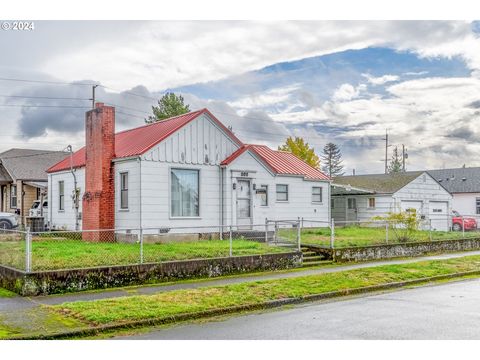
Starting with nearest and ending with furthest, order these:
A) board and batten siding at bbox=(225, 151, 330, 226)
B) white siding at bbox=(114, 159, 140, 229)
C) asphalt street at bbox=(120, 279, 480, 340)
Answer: asphalt street at bbox=(120, 279, 480, 340)
white siding at bbox=(114, 159, 140, 229)
board and batten siding at bbox=(225, 151, 330, 226)

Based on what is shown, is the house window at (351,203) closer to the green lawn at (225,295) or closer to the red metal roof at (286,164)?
the red metal roof at (286,164)

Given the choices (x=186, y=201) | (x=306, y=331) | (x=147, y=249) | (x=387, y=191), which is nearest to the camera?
(x=306, y=331)

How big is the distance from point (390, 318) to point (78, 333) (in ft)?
17.2

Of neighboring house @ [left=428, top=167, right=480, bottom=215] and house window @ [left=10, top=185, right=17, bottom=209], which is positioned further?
neighboring house @ [left=428, top=167, right=480, bottom=215]

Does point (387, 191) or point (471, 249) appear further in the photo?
point (387, 191)

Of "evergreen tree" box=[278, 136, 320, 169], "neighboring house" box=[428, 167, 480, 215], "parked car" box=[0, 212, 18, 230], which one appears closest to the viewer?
"parked car" box=[0, 212, 18, 230]

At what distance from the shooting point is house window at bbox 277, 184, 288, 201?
27.7 metres

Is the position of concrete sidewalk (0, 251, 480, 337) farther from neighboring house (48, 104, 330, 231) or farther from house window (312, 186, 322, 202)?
house window (312, 186, 322, 202)

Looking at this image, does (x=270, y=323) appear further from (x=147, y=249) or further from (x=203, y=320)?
(x=147, y=249)

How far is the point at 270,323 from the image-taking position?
989cm

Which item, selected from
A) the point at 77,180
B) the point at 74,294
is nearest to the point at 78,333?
the point at 74,294

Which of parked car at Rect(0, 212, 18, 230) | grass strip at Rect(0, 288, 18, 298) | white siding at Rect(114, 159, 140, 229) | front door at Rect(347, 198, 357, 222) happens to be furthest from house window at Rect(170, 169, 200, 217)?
front door at Rect(347, 198, 357, 222)

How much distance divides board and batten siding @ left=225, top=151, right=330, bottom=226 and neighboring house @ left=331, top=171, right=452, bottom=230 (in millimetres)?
5813

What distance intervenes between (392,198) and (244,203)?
13.9 meters
